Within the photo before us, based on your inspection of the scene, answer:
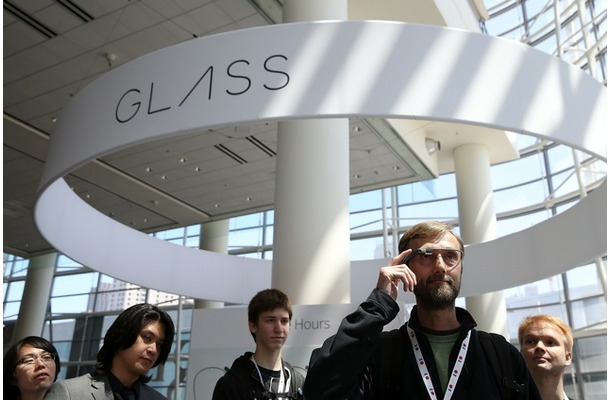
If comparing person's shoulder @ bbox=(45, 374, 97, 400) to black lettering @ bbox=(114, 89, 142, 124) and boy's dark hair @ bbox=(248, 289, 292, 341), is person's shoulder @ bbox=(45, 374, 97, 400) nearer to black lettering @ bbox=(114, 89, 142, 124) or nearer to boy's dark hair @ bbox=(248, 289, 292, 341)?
boy's dark hair @ bbox=(248, 289, 292, 341)

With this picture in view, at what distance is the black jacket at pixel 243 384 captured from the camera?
3.06m

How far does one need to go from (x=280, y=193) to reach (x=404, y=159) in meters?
9.24

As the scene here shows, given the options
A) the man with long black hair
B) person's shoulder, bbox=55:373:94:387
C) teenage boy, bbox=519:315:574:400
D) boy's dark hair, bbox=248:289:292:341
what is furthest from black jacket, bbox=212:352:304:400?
teenage boy, bbox=519:315:574:400

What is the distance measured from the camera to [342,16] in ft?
22.4

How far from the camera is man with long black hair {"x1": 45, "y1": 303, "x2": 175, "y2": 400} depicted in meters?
2.36

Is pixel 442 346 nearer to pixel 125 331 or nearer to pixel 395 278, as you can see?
pixel 395 278

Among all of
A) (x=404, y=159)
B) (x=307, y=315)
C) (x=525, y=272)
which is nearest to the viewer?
(x=307, y=315)

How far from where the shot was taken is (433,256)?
1688 mm

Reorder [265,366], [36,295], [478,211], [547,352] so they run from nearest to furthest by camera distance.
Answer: [547,352]
[265,366]
[478,211]
[36,295]

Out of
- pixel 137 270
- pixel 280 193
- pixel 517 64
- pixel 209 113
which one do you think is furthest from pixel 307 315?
pixel 137 270

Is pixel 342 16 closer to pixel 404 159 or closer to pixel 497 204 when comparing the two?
pixel 404 159

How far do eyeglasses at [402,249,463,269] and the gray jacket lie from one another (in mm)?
1356

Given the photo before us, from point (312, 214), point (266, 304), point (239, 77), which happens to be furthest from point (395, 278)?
point (312, 214)

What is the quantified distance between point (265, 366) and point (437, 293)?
185cm
